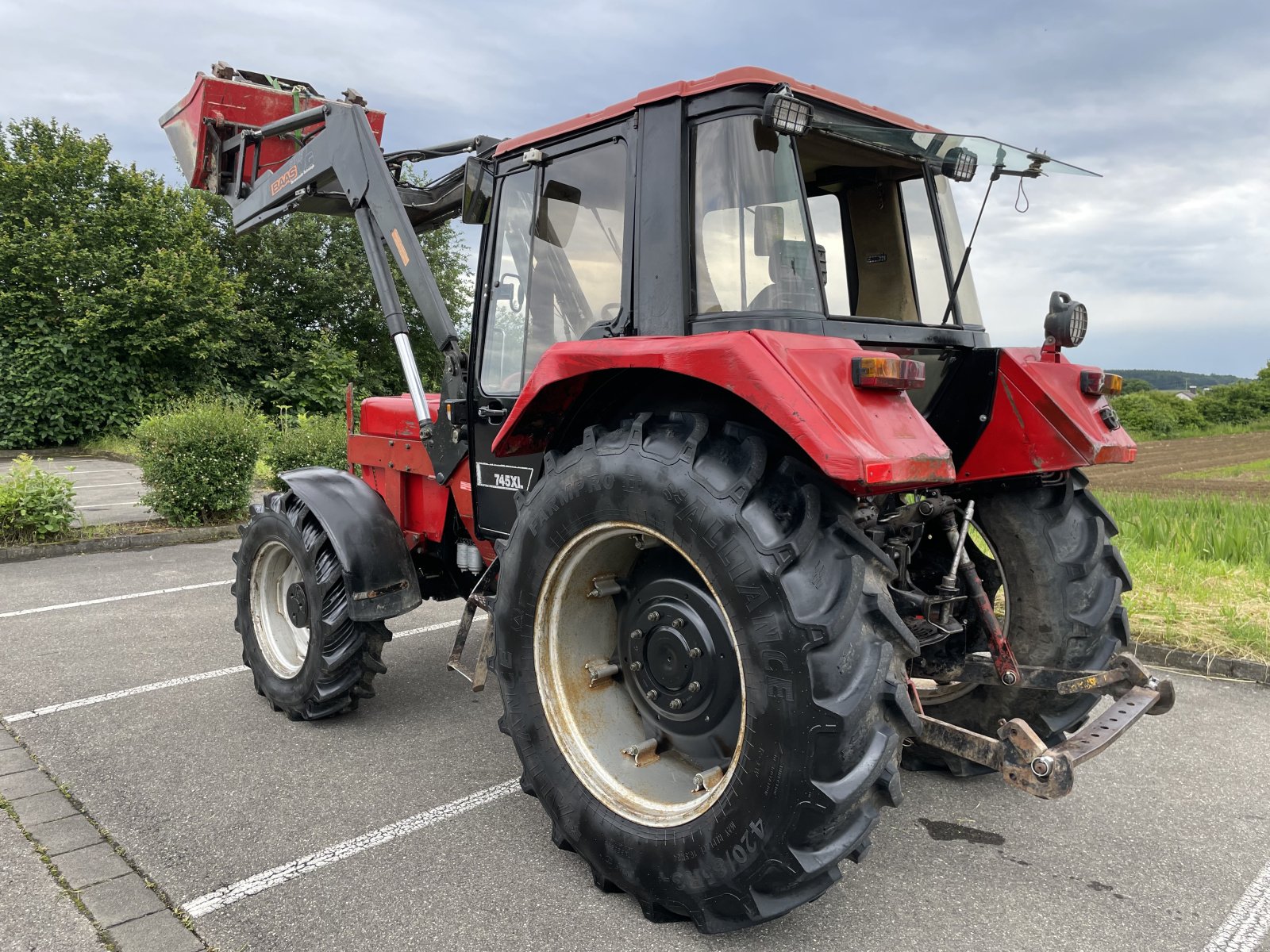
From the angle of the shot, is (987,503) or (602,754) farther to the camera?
(987,503)

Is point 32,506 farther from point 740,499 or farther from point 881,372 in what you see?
point 881,372

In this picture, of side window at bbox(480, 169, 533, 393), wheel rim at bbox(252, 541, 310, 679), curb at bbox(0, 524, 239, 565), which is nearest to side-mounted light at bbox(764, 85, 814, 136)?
side window at bbox(480, 169, 533, 393)

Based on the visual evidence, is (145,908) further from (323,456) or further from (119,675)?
(323,456)

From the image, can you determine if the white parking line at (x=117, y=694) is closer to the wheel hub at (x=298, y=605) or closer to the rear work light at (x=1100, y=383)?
the wheel hub at (x=298, y=605)

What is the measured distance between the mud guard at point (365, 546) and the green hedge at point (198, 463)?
600cm

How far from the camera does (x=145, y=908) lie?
8.30 feet

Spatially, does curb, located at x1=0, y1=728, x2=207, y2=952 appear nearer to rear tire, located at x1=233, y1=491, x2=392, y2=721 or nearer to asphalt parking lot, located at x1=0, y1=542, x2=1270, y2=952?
asphalt parking lot, located at x1=0, y1=542, x2=1270, y2=952

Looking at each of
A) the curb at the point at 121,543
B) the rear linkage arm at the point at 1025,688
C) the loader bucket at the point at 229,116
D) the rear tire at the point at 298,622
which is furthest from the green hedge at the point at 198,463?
the rear linkage arm at the point at 1025,688

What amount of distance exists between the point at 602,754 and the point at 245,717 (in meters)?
2.21

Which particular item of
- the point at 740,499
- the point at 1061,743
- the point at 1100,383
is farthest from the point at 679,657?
the point at 1100,383

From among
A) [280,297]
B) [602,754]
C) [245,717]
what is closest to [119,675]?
[245,717]

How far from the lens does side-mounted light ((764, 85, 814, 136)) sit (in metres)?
2.39

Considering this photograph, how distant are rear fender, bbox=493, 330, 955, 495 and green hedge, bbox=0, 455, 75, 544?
7.80 metres

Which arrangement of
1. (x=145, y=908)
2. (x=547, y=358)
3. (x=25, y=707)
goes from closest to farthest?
(x=145, y=908)
(x=547, y=358)
(x=25, y=707)
